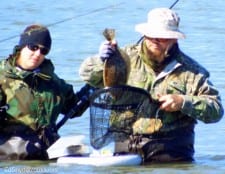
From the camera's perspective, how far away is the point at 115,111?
9609mm

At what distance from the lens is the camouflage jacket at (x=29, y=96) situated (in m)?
9.76

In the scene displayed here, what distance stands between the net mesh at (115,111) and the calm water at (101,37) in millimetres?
267

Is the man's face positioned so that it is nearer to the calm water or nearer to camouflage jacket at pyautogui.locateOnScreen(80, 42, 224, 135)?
camouflage jacket at pyautogui.locateOnScreen(80, 42, 224, 135)

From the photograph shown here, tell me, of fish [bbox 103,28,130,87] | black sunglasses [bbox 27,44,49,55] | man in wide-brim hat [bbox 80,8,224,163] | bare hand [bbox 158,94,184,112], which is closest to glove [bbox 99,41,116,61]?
fish [bbox 103,28,130,87]

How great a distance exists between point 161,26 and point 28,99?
1223mm

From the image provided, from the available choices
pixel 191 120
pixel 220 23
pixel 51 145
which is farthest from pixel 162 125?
pixel 220 23

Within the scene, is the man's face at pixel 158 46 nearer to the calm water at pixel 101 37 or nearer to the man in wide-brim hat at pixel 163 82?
the man in wide-brim hat at pixel 163 82

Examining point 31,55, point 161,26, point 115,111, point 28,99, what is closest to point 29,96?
point 28,99

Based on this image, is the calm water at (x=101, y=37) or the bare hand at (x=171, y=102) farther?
the calm water at (x=101, y=37)

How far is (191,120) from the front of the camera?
9859 mm

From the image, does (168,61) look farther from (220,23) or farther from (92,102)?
(220,23)

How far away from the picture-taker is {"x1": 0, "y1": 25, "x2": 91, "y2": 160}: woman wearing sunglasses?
9.77 meters

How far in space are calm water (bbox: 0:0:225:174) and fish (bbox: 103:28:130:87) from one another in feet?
2.44

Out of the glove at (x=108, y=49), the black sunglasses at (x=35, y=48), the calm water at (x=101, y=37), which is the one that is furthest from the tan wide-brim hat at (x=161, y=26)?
the calm water at (x=101, y=37)
